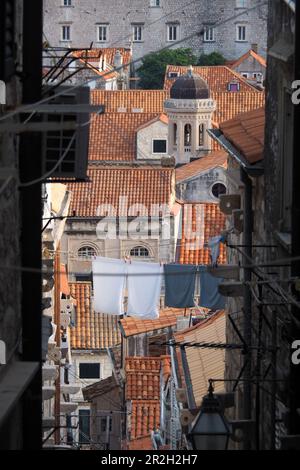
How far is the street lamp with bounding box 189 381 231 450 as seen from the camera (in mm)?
9844

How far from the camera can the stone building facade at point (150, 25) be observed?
→ 10788 centimetres

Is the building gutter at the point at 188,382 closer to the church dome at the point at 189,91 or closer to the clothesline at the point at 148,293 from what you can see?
the clothesline at the point at 148,293

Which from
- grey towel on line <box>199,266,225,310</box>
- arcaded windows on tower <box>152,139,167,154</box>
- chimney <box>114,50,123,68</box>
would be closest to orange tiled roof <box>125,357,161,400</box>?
grey towel on line <box>199,266,225,310</box>

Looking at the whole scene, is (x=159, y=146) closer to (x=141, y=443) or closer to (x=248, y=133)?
(x=141, y=443)

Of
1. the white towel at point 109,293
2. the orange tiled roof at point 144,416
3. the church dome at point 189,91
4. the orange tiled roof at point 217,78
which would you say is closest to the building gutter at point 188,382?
the orange tiled roof at point 144,416

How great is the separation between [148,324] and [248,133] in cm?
1880

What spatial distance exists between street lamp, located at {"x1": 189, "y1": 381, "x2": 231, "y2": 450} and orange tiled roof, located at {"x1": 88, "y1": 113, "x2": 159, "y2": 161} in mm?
55862

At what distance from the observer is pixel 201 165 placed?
2469 inches

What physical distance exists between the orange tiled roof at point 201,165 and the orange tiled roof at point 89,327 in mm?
19191

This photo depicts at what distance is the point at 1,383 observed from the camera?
9.63 meters

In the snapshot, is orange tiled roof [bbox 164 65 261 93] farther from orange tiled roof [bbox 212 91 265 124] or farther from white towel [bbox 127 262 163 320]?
white towel [bbox 127 262 163 320]

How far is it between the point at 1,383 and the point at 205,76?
79.1 meters
